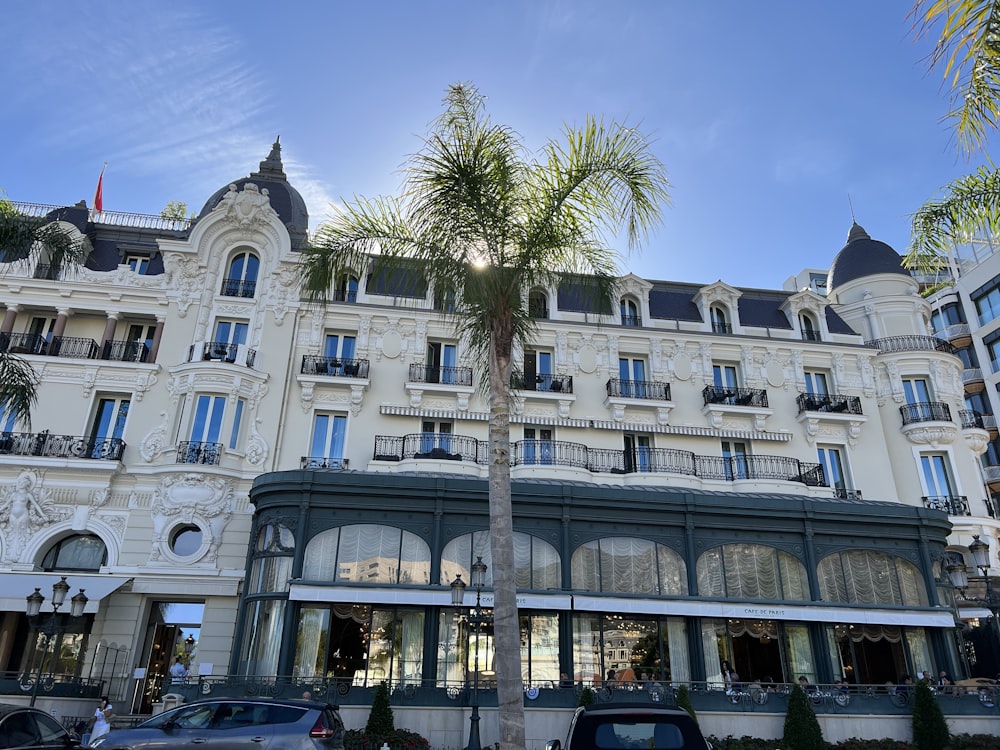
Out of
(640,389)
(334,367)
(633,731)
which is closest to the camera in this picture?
(633,731)

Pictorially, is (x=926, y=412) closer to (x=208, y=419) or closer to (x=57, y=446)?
(x=208, y=419)

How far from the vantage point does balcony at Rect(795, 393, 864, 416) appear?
90.3ft

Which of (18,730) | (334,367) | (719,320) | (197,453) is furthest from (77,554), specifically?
(719,320)

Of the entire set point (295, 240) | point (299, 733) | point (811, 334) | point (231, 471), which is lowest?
point (299, 733)

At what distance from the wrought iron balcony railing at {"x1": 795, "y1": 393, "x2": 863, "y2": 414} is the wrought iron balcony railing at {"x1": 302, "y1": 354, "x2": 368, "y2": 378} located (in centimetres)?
1744

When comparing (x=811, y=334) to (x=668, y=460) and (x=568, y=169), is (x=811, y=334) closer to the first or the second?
(x=668, y=460)

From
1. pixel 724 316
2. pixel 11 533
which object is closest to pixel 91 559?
pixel 11 533

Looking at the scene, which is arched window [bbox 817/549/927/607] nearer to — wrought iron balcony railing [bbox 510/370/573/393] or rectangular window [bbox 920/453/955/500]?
rectangular window [bbox 920/453/955/500]

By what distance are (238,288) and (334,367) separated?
503 centimetres

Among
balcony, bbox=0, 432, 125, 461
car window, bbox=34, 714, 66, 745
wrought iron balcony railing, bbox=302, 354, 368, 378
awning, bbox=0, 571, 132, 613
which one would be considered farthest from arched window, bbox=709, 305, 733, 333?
car window, bbox=34, 714, 66, 745

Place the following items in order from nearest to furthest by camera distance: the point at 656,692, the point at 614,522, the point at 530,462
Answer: the point at 656,692, the point at 614,522, the point at 530,462

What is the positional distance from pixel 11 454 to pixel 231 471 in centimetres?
730

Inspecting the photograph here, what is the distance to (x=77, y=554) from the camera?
901 inches

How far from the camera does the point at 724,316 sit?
97.6 ft
